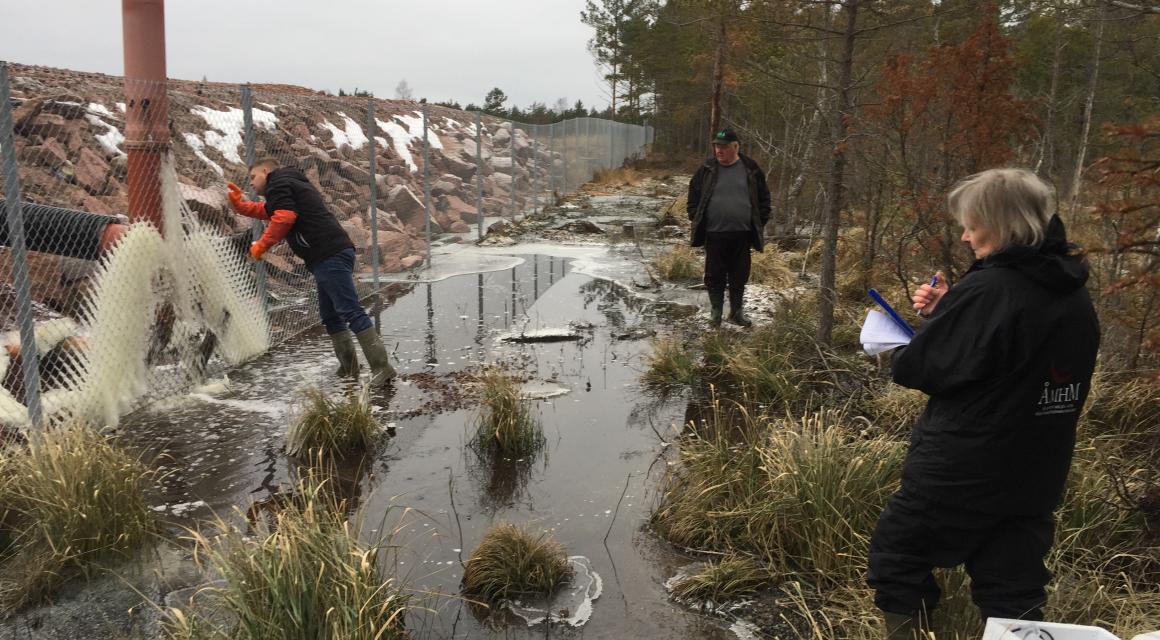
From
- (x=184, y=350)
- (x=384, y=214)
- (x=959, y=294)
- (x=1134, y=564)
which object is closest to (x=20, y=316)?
(x=184, y=350)

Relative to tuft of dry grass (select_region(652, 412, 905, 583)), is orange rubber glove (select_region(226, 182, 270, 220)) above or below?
above

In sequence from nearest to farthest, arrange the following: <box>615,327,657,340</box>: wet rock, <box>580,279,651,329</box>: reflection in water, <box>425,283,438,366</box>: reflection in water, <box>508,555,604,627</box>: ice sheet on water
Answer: <box>508,555,604,627</box>: ice sheet on water
<box>425,283,438,366</box>: reflection in water
<box>615,327,657,340</box>: wet rock
<box>580,279,651,329</box>: reflection in water

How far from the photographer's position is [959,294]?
2352 millimetres

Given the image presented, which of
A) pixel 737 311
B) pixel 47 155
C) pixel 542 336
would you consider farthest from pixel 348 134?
pixel 737 311

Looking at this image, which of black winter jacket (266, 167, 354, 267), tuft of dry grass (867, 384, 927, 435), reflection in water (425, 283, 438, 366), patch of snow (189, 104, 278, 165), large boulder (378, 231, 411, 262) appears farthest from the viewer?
patch of snow (189, 104, 278, 165)

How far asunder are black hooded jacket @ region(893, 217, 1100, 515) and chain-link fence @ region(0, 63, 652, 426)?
4498mm

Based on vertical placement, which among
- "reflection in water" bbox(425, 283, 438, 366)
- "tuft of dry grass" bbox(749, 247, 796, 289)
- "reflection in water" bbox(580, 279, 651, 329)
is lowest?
"reflection in water" bbox(425, 283, 438, 366)

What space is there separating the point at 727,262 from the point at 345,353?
3.72m

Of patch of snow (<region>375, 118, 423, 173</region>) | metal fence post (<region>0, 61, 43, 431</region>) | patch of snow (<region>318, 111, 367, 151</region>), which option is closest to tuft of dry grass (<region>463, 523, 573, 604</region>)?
metal fence post (<region>0, 61, 43, 431</region>)

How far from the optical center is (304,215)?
6.33 m

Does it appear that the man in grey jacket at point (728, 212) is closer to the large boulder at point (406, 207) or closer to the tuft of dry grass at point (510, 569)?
the tuft of dry grass at point (510, 569)

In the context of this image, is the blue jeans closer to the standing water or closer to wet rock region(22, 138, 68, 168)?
the standing water

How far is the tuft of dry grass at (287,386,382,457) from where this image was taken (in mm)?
4973

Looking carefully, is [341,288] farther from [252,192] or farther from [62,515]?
[62,515]
